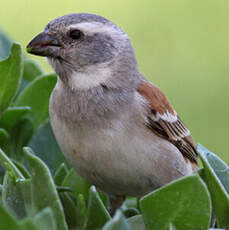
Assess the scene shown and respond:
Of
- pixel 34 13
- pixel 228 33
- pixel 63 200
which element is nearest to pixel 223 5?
pixel 228 33

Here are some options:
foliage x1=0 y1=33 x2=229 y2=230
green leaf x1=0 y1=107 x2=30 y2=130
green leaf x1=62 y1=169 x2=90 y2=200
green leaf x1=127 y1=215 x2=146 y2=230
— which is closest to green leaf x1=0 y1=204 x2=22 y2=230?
foliage x1=0 y1=33 x2=229 y2=230

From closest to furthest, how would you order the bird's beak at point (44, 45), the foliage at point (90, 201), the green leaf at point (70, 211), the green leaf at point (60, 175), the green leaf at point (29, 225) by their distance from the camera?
the green leaf at point (29, 225), the foliage at point (90, 201), the green leaf at point (70, 211), the green leaf at point (60, 175), the bird's beak at point (44, 45)

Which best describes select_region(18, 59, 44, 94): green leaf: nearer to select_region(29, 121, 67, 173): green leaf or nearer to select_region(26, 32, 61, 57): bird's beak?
select_region(26, 32, 61, 57): bird's beak

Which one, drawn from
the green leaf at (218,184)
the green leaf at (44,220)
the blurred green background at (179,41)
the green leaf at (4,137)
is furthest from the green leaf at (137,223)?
the blurred green background at (179,41)

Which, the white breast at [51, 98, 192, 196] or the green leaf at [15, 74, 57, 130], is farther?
the white breast at [51, 98, 192, 196]

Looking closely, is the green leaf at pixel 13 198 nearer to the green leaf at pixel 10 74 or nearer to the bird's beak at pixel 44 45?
the green leaf at pixel 10 74

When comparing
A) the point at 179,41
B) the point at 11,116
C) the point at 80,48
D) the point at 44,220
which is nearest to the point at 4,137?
the point at 11,116
